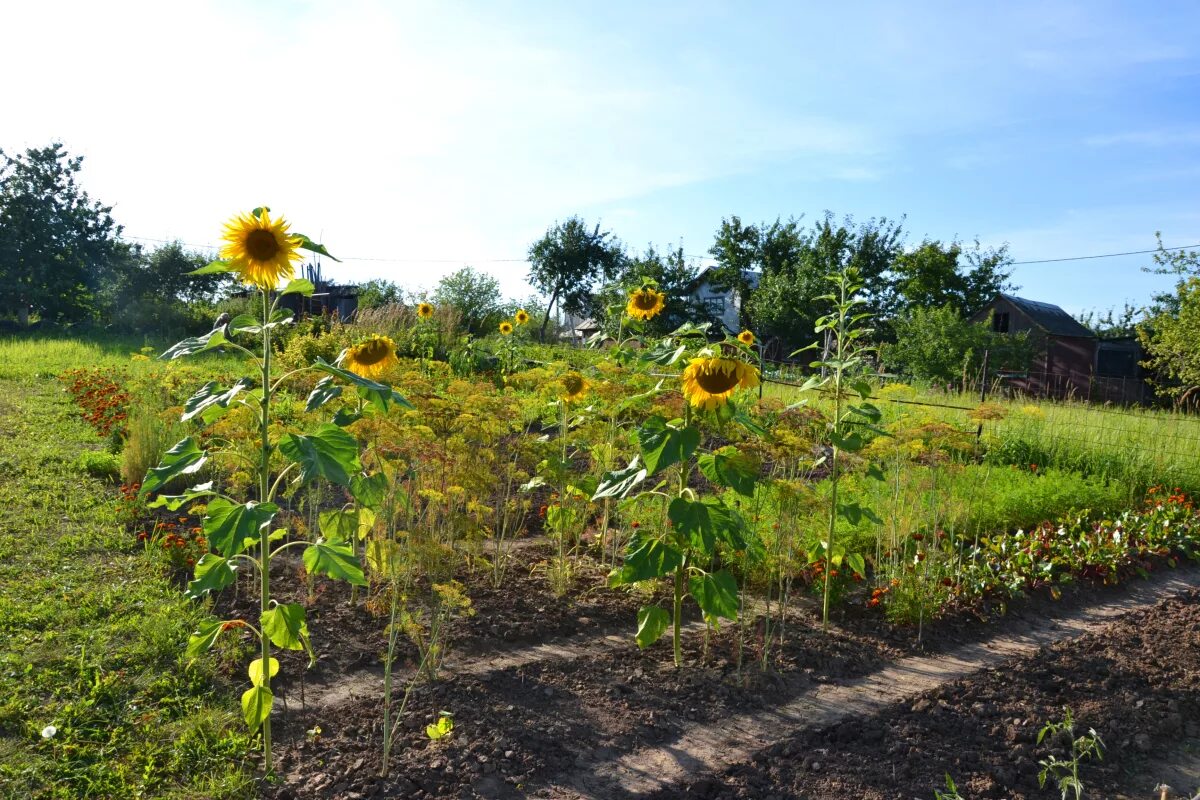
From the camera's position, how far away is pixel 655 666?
345 cm

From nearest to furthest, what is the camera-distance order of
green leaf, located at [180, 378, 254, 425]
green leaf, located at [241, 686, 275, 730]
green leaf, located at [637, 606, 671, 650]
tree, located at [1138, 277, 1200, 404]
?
green leaf, located at [180, 378, 254, 425] → green leaf, located at [241, 686, 275, 730] → green leaf, located at [637, 606, 671, 650] → tree, located at [1138, 277, 1200, 404]

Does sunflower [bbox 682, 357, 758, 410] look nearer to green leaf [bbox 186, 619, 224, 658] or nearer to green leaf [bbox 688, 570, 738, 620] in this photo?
green leaf [bbox 688, 570, 738, 620]

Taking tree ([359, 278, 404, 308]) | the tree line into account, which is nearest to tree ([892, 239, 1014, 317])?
the tree line

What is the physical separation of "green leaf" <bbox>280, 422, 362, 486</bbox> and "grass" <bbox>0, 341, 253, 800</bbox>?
3.56 ft

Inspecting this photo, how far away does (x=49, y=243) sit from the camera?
25547mm

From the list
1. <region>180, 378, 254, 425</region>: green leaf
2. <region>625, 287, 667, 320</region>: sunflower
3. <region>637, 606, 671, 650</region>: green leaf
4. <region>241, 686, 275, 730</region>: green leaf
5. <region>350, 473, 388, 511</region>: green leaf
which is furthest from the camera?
<region>625, 287, 667, 320</region>: sunflower

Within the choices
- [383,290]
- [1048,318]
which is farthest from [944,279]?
[383,290]

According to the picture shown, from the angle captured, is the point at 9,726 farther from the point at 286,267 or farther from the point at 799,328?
the point at 799,328

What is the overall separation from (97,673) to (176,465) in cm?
141

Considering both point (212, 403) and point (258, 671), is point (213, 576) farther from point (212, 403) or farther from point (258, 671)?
point (212, 403)

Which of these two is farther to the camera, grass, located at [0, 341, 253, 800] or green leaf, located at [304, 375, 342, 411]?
grass, located at [0, 341, 253, 800]

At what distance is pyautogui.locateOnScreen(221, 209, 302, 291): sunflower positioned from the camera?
2512 millimetres

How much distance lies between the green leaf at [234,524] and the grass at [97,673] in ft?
2.82

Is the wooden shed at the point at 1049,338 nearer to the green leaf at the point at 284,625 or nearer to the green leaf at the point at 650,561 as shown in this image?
the green leaf at the point at 650,561
